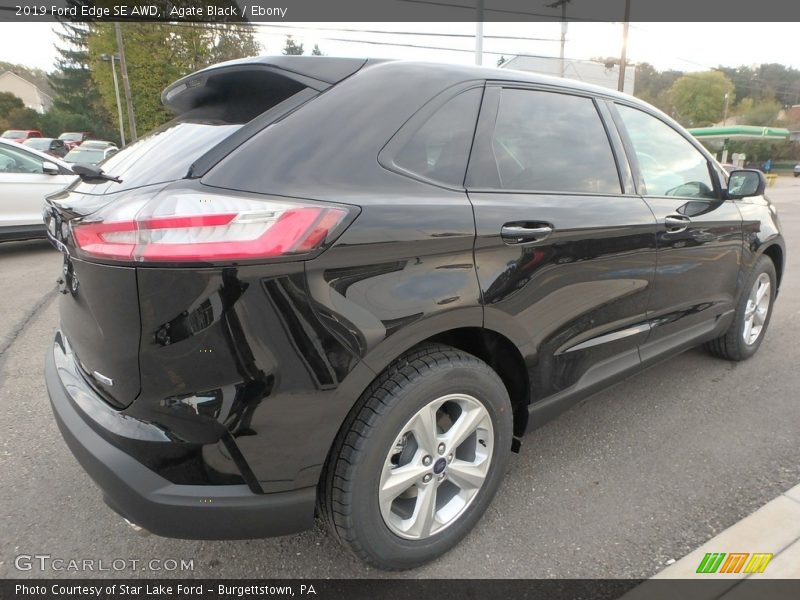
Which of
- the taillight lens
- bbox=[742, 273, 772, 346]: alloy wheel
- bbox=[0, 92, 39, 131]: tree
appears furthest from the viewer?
bbox=[0, 92, 39, 131]: tree

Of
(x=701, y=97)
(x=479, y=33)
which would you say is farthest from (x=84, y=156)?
(x=701, y=97)

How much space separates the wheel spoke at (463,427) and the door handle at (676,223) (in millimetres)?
1455

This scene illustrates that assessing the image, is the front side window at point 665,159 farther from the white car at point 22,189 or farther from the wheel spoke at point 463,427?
the white car at point 22,189

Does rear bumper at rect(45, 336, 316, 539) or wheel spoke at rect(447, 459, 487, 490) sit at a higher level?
rear bumper at rect(45, 336, 316, 539)

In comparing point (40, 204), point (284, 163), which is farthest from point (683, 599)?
point (40, 204)

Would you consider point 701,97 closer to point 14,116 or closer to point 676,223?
point 14,116

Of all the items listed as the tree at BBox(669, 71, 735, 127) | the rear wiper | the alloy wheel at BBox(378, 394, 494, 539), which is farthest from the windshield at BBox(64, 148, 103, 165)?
the tree at BBox(669, 71, 735, 127)

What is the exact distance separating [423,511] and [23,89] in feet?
295

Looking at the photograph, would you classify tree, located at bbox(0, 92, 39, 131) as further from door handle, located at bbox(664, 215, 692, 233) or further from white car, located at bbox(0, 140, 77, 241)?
door handle, located at bbox(664, 215, 692, 233)

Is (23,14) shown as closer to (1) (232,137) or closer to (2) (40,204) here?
(2) (40,204)

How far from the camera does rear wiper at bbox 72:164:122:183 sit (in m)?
1.89

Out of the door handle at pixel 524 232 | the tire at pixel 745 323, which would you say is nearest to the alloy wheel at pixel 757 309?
the tire at pixel 745 323

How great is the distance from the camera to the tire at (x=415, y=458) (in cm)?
165

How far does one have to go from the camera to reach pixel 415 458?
5.97 feet
